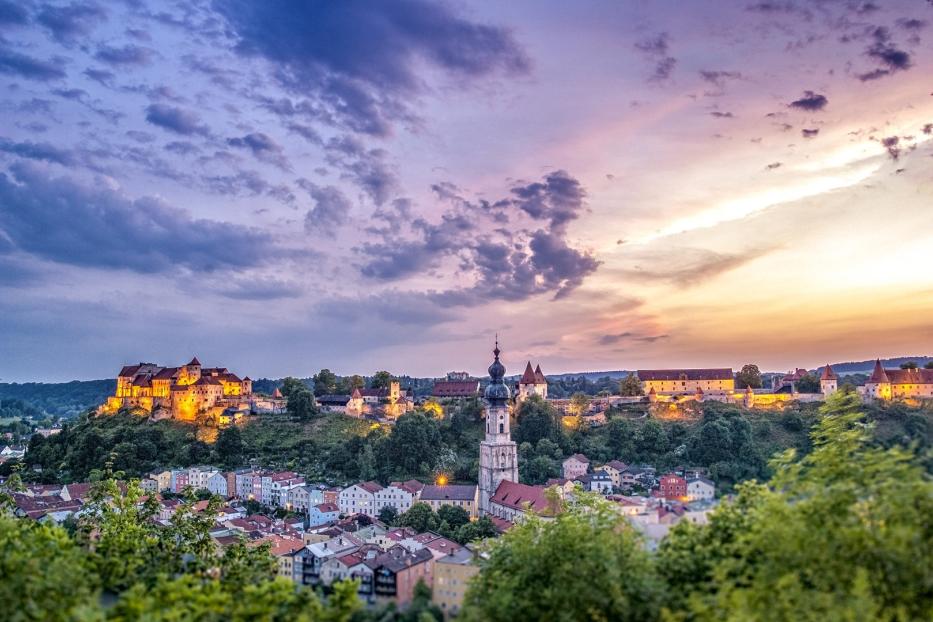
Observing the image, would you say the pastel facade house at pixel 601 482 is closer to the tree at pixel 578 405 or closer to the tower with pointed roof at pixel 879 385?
the tree at pixel 578 405

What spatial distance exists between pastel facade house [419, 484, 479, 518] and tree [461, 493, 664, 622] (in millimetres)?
38856

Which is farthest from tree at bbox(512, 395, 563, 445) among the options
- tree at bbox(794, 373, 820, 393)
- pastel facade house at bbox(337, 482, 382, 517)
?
tree at bbox(794, 373, 820, 393)

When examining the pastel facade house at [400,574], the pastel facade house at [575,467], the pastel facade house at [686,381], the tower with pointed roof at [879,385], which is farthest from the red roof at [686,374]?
the pastel facade house at [400,574]

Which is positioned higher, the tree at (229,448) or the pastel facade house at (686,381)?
the pastel facade house at (686,381)

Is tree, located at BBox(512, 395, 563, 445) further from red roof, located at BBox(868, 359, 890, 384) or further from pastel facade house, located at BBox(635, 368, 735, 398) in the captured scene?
red roof, located at BBox(868, 359, 890, 384)

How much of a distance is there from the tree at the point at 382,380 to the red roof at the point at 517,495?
1722 inches

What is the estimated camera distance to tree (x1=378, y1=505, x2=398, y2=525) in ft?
172

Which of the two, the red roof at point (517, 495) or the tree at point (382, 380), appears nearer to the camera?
the red roof at point (517, 495)

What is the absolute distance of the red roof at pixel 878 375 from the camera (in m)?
78.4

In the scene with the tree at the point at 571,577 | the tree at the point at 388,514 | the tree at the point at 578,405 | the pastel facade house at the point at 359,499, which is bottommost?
the tree at the point at 388,514

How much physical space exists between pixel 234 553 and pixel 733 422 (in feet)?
185

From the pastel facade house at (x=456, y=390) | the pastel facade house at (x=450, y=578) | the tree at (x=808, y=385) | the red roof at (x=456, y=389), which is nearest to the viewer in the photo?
the pastel facade house at (x=450, y=578)

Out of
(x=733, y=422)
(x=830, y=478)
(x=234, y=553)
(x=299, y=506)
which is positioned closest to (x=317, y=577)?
(x=234, y=553)

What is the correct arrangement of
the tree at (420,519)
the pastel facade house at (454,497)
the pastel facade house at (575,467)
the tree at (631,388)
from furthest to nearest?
the tree at (631,388) → the pastel facade house at (575,467) → the pastel facade house at (454,497) → the tree at (420,519)
